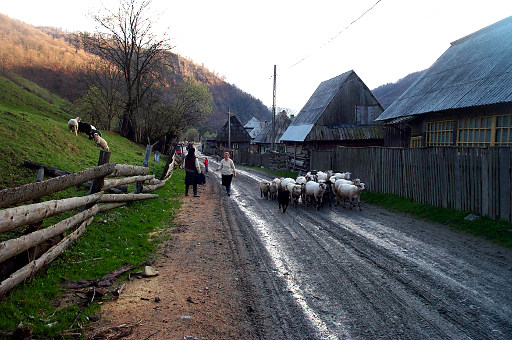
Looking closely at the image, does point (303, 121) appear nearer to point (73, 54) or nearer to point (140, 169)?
point (140, 169)

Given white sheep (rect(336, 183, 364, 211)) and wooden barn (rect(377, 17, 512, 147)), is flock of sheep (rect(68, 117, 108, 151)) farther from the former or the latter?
wooden barn (rect(377, 17, 512, 147))

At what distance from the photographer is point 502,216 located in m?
8.61

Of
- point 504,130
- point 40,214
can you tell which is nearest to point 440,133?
point 504,130

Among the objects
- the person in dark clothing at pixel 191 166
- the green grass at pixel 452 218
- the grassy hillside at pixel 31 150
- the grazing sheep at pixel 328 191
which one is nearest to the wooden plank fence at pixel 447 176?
the green grass at pixel 452 218

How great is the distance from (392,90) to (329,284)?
78.8 meters

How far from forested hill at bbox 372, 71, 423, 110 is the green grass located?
5868 cm

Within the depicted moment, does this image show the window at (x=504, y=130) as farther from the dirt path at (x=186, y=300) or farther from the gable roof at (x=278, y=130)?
the gable roof at (x=278, y=130)

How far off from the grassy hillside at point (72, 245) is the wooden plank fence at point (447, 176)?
27.0 ft

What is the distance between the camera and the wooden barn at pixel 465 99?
42.4ft

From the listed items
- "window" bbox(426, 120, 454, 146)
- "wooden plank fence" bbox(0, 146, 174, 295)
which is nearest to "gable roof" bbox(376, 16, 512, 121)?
"window" bbox(426, 120, 454, 146)

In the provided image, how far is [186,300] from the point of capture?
444 centimetres

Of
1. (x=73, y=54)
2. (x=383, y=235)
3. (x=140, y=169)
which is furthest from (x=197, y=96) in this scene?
(x=73, y=54)

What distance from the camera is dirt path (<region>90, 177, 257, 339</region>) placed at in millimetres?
3678

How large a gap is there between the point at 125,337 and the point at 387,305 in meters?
3.12
